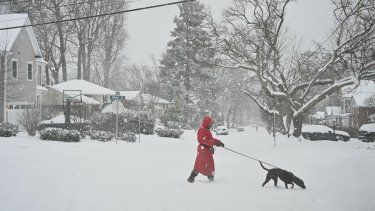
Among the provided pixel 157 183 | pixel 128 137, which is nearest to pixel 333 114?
pixel 128 137

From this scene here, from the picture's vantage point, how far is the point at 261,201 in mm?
8797

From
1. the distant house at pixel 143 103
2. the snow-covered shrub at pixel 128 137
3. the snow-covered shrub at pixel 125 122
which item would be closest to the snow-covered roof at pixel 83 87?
the distant house at pixel 143 103

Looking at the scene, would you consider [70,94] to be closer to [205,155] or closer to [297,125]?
[297,125]

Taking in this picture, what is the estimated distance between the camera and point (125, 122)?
98.0ft

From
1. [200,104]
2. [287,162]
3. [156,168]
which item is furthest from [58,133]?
[200,104]

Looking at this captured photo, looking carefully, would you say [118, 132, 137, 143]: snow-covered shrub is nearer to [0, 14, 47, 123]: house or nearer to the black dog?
[0, 14, 47, 123]: house

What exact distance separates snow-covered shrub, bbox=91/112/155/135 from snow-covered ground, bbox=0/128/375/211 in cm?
885

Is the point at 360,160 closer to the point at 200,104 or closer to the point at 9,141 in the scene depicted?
the point at 9,141

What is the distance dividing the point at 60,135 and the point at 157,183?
39.8 ft

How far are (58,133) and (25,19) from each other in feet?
51.4

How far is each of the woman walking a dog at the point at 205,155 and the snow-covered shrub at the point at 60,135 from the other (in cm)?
1181

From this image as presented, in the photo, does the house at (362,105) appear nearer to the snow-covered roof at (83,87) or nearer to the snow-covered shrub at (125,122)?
the snow-covered roof at (83,87)

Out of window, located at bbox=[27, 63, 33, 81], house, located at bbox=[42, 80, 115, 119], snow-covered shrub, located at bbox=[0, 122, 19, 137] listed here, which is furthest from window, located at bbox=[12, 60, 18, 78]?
snow-covered shrub, located at bbox=[0, 122, 19, 137]

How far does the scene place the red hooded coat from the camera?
1115 centimetres
